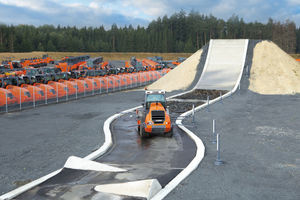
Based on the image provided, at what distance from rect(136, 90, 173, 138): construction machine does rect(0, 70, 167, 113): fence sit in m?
11.3

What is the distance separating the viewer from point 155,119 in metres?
15.3

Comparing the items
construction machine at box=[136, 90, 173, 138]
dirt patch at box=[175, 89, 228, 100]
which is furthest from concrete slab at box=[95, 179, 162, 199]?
dirt patch at box=[175, 89, 228, 100]

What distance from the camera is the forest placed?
5640 inches

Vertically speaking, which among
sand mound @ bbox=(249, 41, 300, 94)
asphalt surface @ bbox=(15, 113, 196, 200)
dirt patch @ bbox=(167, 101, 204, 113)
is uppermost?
sand mound @ bbox=(249, 41, 300, 94)

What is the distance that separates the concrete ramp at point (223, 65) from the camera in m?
37.5

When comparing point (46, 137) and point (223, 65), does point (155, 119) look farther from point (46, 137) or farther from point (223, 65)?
point (223, 65)

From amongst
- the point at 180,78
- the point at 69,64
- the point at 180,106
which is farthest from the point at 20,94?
the point at 69,64

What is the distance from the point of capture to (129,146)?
14461 millimetres

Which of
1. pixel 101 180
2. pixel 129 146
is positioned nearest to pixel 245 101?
pixel 129 146

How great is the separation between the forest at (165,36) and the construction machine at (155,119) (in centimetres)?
13150

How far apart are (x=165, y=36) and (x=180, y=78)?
12901cm

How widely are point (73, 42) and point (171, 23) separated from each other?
58772 mm

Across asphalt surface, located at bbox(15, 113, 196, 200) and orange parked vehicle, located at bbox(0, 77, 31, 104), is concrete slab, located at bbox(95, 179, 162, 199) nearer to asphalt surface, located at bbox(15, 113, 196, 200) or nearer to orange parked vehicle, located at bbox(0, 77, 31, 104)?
asphalt surface, located at bbox(15, 113, 196, 200)

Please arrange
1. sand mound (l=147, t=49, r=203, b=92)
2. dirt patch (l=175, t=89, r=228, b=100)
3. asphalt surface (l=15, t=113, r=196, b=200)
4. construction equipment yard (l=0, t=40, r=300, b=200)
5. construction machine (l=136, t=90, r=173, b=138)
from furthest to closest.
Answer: sand mound (l=147, t=49, r=203, b=92) < dirt patch (l=175, t=89, r=228, b=100) < construction machine (l=136, t=90, r=173, b=138) < construction equipment yard (l=0, t=40, r=300, b=200) < asphalt surface (l=15, t=113, r=196, b=200)
